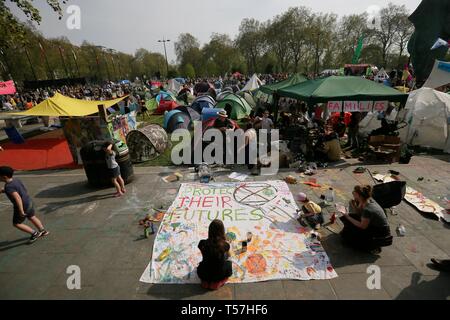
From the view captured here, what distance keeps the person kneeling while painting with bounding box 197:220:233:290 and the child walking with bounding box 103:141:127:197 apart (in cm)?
427

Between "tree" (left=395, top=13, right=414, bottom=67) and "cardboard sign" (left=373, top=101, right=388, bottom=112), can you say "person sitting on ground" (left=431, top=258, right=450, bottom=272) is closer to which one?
"cardboard sign" (left=373, top=101, right=388, bottom=112)

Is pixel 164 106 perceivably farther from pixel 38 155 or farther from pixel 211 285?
pixel 211 285

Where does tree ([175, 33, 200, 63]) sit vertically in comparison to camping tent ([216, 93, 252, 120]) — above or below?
above

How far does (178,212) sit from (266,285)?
116 inches

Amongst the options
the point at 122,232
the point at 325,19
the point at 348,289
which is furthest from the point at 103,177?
the point at 325,19

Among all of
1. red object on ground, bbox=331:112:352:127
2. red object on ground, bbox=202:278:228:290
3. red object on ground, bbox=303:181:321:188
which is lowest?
red object on ground, bbox=303:181:321:188

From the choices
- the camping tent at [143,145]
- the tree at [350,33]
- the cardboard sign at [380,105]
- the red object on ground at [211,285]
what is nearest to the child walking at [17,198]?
the red object on ground at [211,285]

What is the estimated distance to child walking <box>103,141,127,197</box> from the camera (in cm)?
679

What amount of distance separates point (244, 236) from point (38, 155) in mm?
11474

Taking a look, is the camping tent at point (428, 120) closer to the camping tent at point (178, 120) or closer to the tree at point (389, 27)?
the camping tent at point (178, 120)

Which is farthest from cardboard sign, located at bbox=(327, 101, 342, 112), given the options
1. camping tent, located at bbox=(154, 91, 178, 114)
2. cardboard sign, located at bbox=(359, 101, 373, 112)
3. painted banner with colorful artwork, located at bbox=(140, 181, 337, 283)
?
camping tent, located at bbox=(154, 91, 178, 114)

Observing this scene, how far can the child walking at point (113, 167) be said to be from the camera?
22.3ft

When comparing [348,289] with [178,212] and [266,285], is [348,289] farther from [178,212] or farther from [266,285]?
[178,212]
